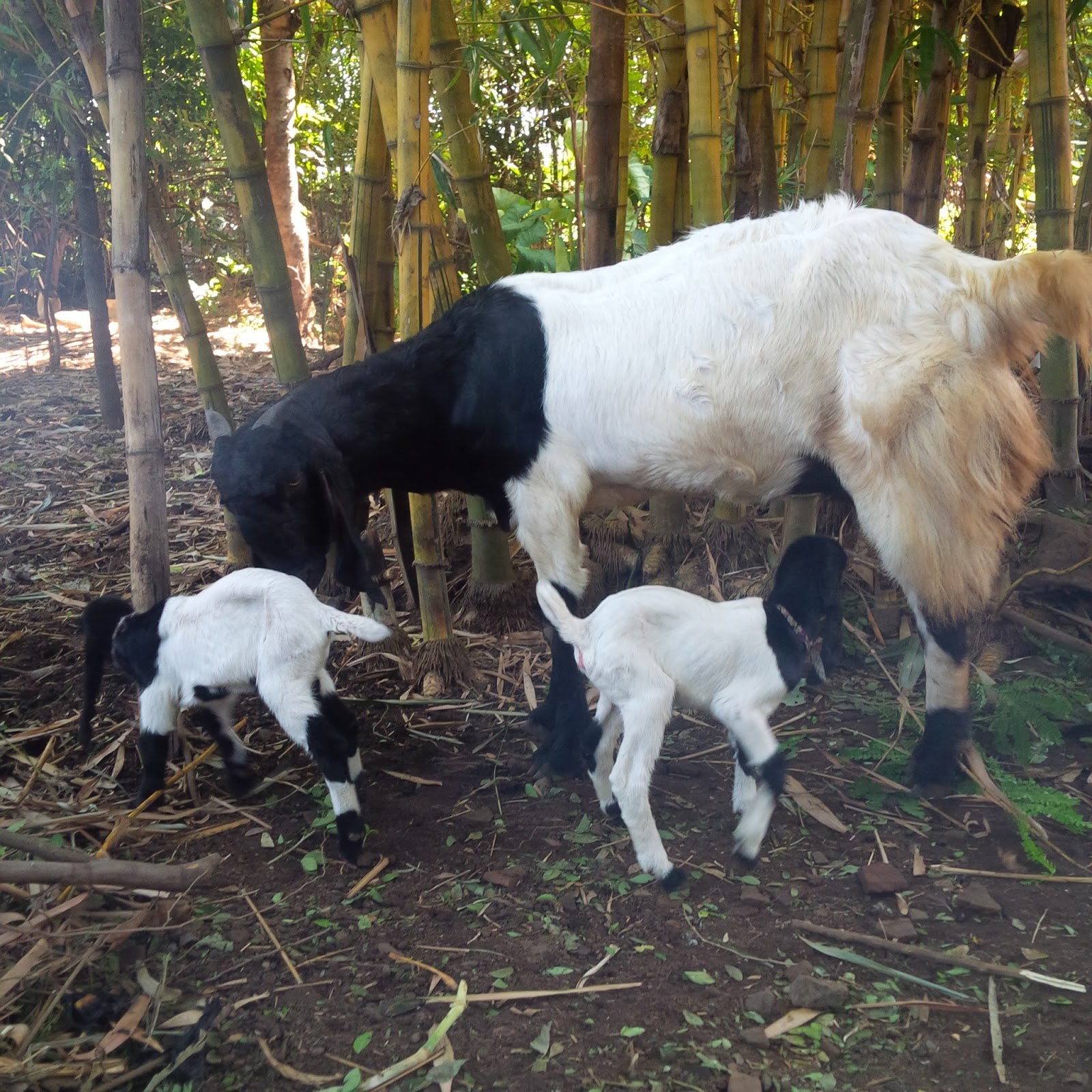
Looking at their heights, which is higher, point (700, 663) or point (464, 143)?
point (464, 143)

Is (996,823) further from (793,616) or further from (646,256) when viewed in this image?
(646,256)

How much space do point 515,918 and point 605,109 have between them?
299 centimetres

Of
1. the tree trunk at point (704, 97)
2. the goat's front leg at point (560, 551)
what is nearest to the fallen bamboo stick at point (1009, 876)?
the goat's front leg at point (560, 551)

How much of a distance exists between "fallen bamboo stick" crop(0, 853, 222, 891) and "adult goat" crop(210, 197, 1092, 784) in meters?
1.15

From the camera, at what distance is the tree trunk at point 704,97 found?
328 centimetres

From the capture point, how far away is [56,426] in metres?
6.70

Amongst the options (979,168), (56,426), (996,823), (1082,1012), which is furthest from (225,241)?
(1082,1012)

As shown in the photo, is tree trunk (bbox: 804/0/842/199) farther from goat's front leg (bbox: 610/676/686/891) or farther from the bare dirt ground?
goat's front leg (bbox: 610/676/686/891)

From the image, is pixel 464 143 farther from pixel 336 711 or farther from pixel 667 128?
pixel 336 711

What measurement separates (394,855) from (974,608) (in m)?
1.94

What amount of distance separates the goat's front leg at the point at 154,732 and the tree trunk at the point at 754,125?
111 inches

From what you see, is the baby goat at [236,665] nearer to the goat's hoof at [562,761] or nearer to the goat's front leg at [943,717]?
the goat's hoof at [562,761]

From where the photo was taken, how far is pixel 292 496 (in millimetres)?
3182

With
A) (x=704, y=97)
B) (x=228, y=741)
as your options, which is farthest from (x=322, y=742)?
(x=704, y=97)
